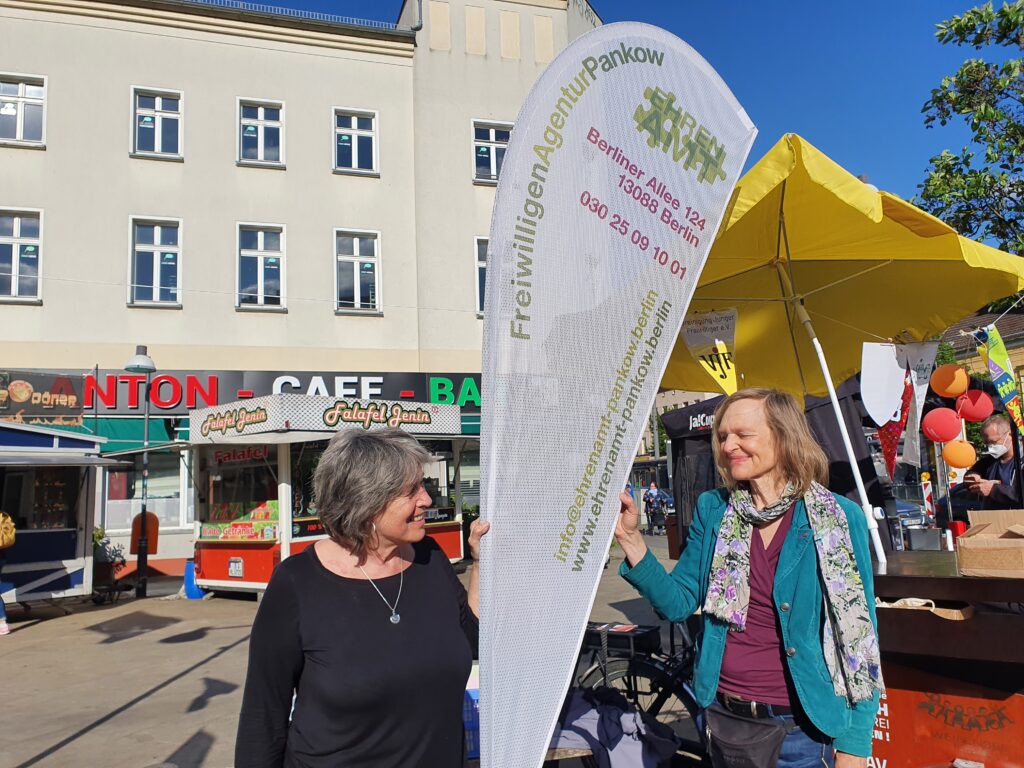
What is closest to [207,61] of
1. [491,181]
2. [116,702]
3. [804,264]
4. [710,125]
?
[491,181]

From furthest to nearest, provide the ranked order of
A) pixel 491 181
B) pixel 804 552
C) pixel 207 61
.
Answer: pixel 491 181
pixel 207 61
pixel 804 552

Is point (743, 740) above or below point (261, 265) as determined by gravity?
below

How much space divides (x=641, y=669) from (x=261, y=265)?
1528cm

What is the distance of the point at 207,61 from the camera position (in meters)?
17.8

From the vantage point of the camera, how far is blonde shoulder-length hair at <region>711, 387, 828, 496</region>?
2463 millimetres

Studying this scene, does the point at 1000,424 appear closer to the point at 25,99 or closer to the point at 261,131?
the point at 261,131

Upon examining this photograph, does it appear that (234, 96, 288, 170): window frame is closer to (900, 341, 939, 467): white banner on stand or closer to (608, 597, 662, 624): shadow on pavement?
(608, 597, 662, 624): shadow on pavement

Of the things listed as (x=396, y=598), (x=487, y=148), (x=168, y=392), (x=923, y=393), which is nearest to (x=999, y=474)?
(x=923, y=393)

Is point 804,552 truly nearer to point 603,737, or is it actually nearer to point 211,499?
point 603,737

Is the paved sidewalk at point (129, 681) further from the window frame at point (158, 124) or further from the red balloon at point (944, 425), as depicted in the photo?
the window frame at point (158, 124)

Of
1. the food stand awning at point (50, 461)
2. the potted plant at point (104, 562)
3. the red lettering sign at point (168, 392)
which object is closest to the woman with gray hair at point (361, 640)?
the food stand awning at point (50, 461)

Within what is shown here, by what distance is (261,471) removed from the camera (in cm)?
1241

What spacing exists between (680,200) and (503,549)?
1.22 m

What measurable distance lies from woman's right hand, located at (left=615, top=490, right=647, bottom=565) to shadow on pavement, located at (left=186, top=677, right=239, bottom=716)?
208 inches
